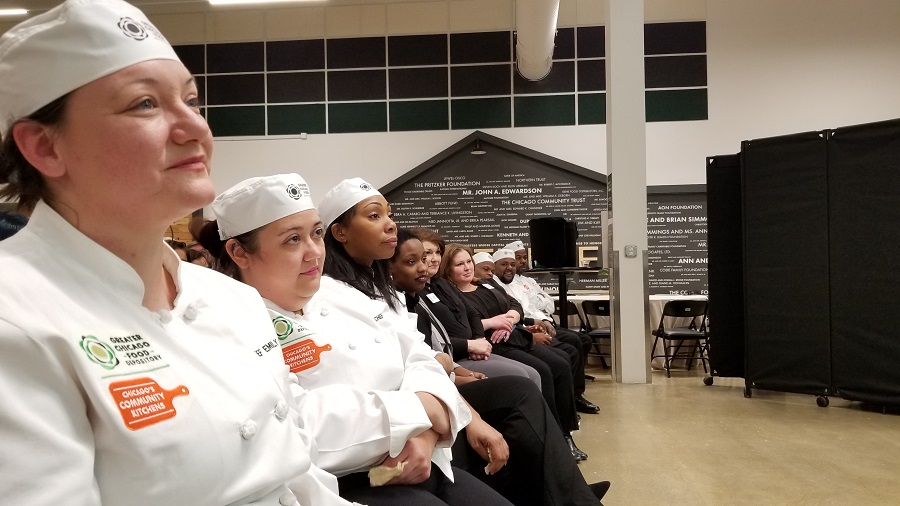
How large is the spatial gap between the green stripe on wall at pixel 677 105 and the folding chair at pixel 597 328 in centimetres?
332

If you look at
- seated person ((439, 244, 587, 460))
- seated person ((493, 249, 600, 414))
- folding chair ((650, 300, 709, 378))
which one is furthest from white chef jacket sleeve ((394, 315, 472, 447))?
folding chair ((650, 300, 709, 378))

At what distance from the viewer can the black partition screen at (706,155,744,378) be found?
226 inches

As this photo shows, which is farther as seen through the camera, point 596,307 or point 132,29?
point 596,307

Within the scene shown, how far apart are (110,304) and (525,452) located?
1.51 m

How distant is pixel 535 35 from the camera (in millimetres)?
7738

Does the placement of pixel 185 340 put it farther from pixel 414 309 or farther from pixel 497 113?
pixel 497 113

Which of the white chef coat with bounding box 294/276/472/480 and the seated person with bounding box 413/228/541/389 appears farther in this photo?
the seated person with bounding box 413/228/541/389

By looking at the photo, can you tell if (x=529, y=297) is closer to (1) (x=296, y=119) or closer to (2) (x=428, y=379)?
(2) (x=428, y=379)

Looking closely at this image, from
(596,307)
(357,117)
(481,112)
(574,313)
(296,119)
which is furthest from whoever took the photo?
(296,119)

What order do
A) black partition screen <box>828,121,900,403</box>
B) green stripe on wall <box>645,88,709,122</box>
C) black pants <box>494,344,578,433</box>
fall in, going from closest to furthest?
black pants <box>494,344,578,433</box> → black partition screen <box>828,121,900,403</box> → green stripe on wall <box>645,88,709,122</box>

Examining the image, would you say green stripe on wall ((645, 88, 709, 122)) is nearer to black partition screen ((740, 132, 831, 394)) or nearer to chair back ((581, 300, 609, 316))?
chair back ((581, 300, 609, 316))

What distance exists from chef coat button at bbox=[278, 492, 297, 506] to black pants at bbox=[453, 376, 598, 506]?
1.09 metres

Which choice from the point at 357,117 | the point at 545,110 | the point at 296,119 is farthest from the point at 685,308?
the point at 296,119

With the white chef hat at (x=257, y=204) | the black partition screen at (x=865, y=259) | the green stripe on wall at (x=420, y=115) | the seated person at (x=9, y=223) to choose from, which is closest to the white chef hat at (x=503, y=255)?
the black partition screen at (x=865, y=259)
